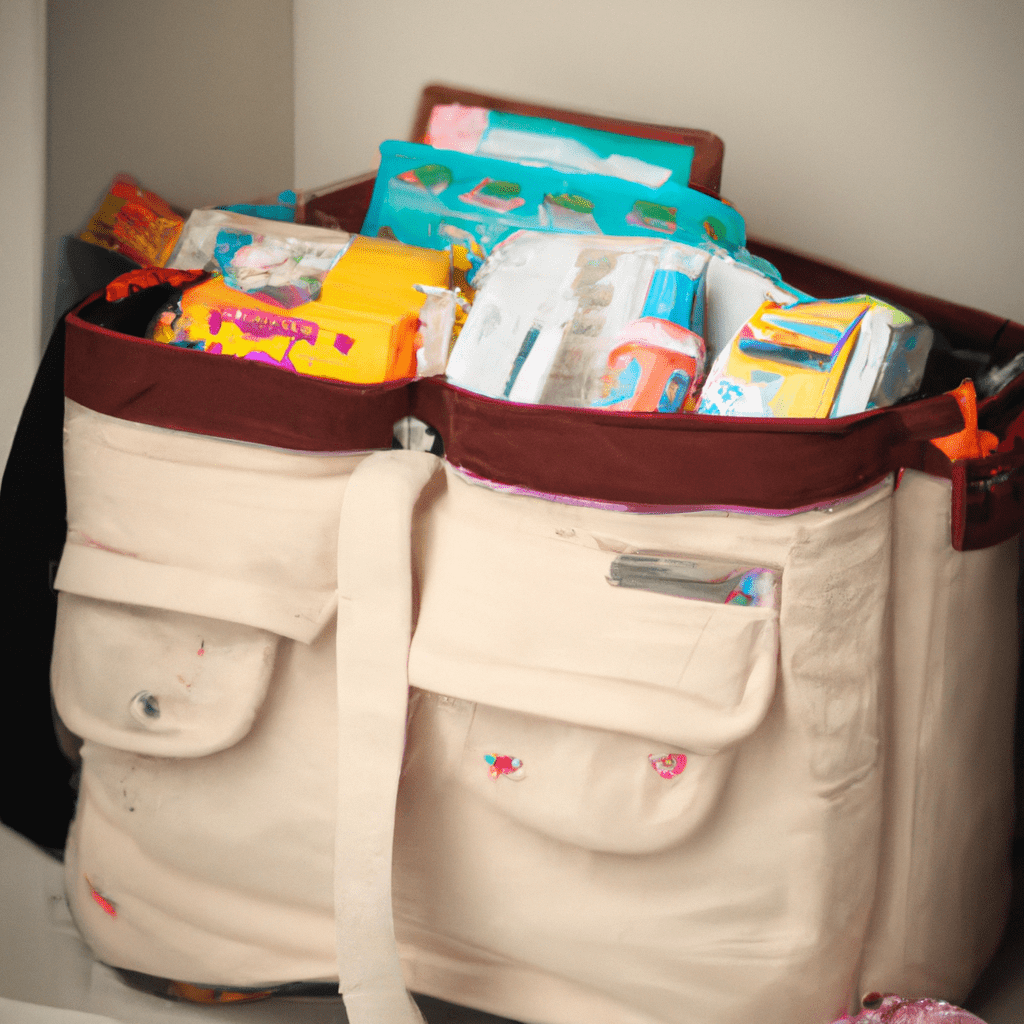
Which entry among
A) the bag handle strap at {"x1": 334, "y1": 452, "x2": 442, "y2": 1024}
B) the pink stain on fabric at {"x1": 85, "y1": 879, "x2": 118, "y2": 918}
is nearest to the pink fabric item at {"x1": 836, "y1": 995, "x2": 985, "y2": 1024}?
the bag handle strap at {"x1": 334, "y1": 452, "x2": 442, "y2": 1024}

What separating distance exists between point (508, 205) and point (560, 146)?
127mm

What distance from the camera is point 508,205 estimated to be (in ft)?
2.73

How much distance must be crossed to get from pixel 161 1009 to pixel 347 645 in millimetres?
432

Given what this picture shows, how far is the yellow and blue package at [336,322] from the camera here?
0.66 meters

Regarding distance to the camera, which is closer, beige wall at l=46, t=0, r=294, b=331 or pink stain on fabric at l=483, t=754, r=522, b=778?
pink stain on fabric at l=483, t=754, r=522, b=778

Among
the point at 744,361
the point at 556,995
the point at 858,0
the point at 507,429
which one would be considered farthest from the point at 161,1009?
the point at 858,0

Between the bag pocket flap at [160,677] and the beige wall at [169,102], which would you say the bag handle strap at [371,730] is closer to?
the bag pocket flap at [160,677]

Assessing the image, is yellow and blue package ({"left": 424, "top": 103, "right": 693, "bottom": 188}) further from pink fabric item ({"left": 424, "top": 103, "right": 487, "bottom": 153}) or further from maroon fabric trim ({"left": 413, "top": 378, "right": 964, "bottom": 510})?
maroon fabric trim ({"left": 413, "top": 378, "right": 964, "bottom": 510})

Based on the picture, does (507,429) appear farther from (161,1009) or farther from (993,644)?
(161,1009)

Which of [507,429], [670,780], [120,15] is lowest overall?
[670,780]

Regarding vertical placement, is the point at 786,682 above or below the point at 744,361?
below

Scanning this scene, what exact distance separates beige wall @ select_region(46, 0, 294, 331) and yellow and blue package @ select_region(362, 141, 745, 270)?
10.6 inches

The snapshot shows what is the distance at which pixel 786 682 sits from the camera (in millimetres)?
562

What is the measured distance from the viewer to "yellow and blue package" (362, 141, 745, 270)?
0.81 metres
